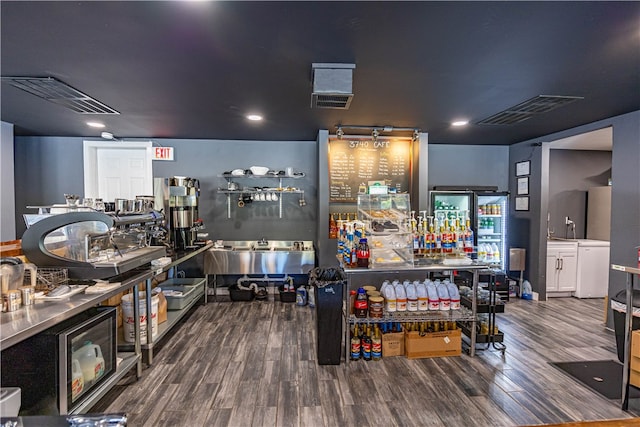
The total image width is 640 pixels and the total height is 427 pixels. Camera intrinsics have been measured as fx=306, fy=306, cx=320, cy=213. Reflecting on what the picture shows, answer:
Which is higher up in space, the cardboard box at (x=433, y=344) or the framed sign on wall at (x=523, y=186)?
the framed sign on wall at (x=523, y=186)

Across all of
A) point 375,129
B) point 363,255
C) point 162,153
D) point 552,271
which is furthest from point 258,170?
point 552,271

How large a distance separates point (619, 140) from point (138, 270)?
528 cm

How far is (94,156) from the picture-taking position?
15.9 ft

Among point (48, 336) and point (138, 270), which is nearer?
point (48, 336)

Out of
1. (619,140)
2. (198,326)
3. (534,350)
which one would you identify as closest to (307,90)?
(198,326)

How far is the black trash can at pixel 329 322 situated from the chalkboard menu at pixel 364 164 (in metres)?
2.12

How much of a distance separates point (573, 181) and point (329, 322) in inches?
200

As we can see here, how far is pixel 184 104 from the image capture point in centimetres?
316

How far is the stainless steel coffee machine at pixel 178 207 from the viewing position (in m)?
4.04

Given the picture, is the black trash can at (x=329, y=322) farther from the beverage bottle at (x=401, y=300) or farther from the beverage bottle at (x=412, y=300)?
the beverage bottle at (x=412, y=300)

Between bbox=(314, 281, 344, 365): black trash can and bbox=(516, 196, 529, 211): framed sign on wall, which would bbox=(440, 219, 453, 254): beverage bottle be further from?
bbox=(516, 196, 529, 211): framed sign on wall

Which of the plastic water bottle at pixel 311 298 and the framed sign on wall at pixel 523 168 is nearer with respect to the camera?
the plastic water bottle at pixel 311 298

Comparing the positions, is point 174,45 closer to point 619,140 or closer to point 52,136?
point 52,136

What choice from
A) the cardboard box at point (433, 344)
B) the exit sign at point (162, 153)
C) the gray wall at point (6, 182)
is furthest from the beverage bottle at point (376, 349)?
the gray wall at point (6, 182)
